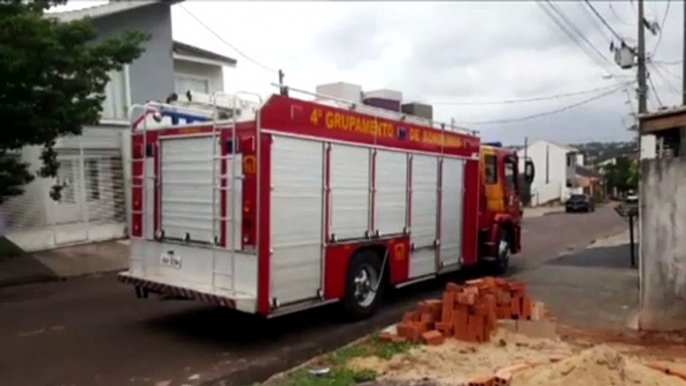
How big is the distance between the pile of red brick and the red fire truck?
1.24 metres

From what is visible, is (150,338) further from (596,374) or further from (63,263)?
(63,263)

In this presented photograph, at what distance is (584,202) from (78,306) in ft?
158

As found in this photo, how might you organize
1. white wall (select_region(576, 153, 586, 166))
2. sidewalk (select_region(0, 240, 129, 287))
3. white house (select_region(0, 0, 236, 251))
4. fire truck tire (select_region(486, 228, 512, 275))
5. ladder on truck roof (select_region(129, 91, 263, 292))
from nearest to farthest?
ladder on truck roof (select_region(129, 91, 263, 292)) → sidewalk (select_region(0, 240, 129, 287)) → fire truck tire (select_region(486, 228, 512, 275)) → white house (select_region(0, 0, 236, 251)) → white wall (select_region(576, 153, 586, 166))

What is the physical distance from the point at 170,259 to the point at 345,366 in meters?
2.96

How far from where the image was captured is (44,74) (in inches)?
455

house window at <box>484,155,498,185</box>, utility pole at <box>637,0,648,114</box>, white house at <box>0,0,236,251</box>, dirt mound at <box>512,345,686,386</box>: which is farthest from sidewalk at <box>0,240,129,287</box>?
utility pole at <box>637,0,648,114</box>

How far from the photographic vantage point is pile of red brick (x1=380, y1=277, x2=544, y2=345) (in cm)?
730

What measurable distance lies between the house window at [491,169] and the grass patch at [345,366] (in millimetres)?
6029

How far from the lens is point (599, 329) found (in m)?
8.53

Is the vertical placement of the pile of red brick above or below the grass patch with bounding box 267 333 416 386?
above

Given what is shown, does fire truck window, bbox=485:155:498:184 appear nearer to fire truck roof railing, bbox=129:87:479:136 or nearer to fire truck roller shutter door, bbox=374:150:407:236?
fire truck roller shutter door, bbox=374:150:407:236

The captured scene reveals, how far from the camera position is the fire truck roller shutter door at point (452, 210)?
36.3 feet

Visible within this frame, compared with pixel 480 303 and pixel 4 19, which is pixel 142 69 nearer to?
pixel 4 19

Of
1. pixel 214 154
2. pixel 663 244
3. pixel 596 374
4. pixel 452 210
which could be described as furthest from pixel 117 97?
pixel 596 374
